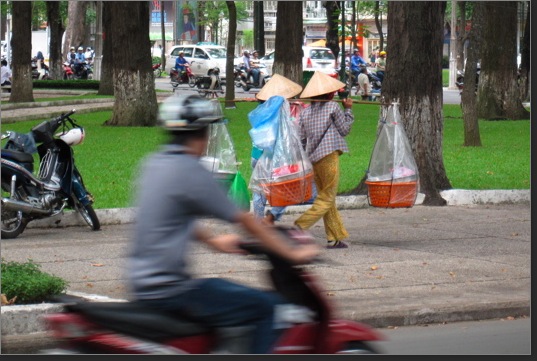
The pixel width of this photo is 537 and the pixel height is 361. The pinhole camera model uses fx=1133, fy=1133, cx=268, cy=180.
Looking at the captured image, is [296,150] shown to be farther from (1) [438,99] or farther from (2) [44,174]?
(1) [438,99]

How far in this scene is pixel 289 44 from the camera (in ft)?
95.6

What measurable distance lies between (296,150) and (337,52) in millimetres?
43300

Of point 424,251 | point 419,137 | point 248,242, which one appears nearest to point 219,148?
point 424,251

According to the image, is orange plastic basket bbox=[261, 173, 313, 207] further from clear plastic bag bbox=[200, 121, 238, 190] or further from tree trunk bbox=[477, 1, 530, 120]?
tree trunk bbox=[477, 1, 530, 120]

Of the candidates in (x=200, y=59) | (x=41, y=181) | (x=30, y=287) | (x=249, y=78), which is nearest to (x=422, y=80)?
(x=41, y=181)

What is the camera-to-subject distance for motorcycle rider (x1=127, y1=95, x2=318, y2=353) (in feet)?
14.8

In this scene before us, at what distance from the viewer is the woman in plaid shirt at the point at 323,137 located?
33.0 feet

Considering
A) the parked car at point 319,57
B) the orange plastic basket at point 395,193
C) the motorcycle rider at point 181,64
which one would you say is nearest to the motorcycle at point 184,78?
the motorcycle rider at point 181,64

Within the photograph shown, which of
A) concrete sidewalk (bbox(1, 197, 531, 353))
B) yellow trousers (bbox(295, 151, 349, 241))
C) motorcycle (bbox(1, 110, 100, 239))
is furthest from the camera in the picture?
motorcycle (bbox(1, 110, 100, 239))

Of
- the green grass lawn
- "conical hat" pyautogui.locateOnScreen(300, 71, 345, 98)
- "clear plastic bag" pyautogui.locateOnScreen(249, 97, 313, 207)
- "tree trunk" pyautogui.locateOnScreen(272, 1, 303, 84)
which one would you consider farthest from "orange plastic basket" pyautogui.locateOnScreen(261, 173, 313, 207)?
"tree trunk" pyautogui.locateOnScreen(272, 1, 303, 84)

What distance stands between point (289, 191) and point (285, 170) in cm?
19

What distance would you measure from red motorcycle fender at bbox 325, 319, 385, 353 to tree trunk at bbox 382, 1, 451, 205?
881 cm

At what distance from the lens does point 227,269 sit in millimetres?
9430

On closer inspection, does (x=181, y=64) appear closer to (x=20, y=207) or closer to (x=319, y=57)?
(x=319, y=57)
